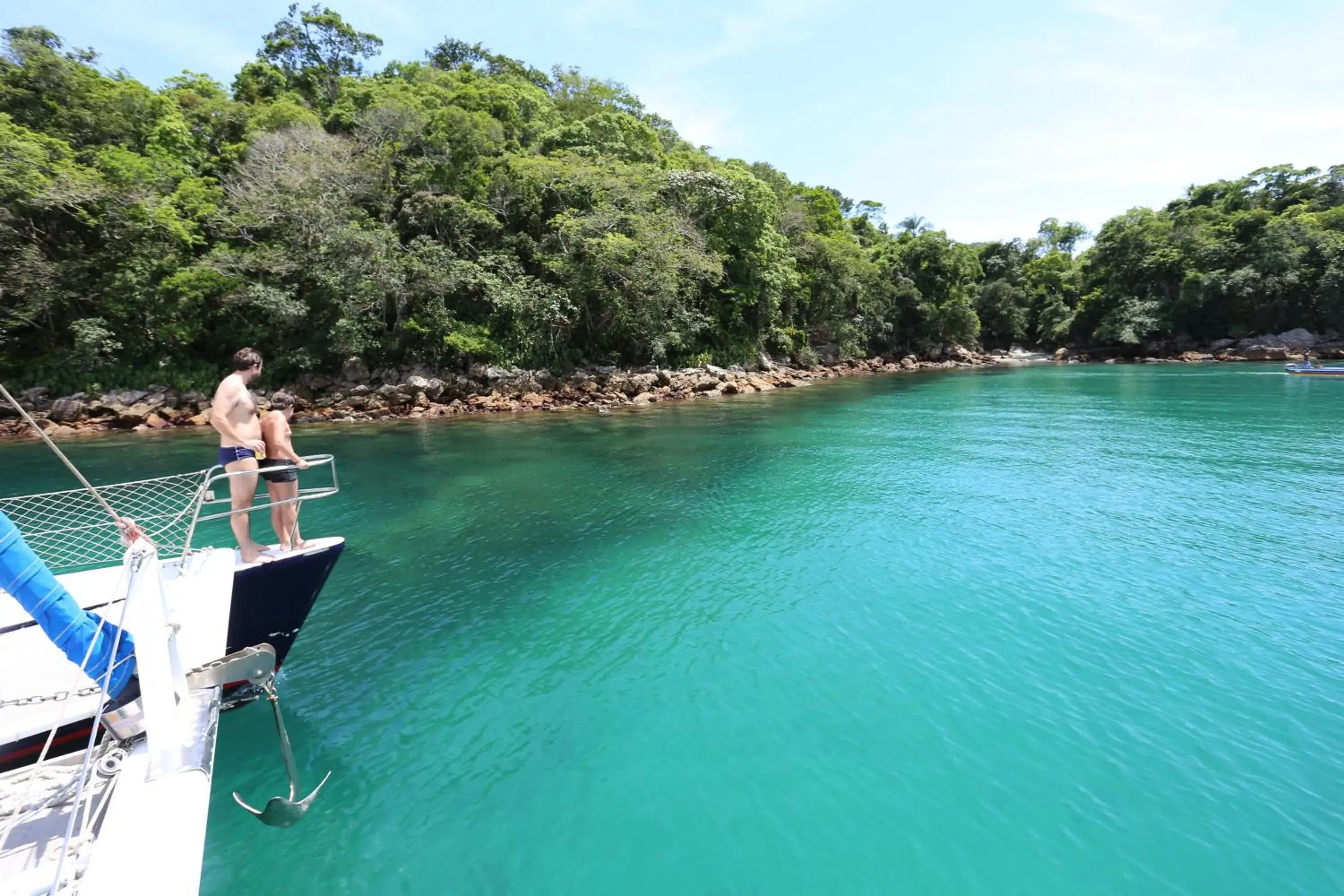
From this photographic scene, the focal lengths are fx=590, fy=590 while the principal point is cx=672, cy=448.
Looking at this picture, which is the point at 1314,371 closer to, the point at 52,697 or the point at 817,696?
the point at 817,696

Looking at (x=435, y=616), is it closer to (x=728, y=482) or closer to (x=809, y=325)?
(x=728, y=482)

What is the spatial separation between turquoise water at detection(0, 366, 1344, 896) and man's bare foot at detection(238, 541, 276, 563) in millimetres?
1622

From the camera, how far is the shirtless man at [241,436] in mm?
6102

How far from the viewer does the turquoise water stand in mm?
4469

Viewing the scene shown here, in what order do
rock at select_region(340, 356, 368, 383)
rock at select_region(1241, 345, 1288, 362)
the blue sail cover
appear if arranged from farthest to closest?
rock at select_region(1241, 345, 1288, 362) < rock at select_region(340, 356, 368, 383) < the blue sail cover

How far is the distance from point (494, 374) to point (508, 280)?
514 centimetres

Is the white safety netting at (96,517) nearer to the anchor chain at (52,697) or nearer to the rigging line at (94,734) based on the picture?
the anchor chain at (52,697)

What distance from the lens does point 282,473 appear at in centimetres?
668

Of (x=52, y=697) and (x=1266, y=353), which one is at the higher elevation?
(x=1266, y=353)

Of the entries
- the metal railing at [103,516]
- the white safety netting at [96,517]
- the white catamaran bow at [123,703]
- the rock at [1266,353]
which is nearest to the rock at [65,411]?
the metal railing at [103,516]

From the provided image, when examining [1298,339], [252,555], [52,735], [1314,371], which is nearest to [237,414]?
[252,555]

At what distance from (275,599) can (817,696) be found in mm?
5733

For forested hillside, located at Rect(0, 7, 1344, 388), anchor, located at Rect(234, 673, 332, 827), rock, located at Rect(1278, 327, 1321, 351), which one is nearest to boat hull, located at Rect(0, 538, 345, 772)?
anchor, located at Rect(234, 673, 332, 827)

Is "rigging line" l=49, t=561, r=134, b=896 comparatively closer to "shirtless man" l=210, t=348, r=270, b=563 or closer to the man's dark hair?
"shirtless man" l=210, t=348, r=270, b=563
